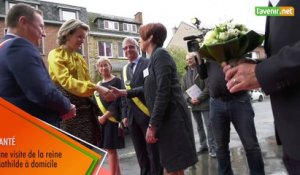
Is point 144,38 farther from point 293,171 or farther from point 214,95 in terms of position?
point 293,171

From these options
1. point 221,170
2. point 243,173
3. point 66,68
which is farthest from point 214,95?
point 66,68

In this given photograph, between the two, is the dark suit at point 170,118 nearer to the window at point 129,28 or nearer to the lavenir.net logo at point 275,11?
the lavenir.net logo at point 275,11

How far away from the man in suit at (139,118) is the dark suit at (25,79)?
5.17 ft

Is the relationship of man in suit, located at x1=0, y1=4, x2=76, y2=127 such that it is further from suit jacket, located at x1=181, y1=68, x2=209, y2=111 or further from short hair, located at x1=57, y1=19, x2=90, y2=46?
suit jacket, located at x1=181, y1=68, x2=209, y2=111

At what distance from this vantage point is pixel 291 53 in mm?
1289

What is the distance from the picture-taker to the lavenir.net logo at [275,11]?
4.50ft

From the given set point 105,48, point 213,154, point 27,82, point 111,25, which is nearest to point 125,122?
point 213,154

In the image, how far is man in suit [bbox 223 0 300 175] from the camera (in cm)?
131

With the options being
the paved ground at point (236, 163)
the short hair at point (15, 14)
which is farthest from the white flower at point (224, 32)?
the paved ground at point (236, 163)

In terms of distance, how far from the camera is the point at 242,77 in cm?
145

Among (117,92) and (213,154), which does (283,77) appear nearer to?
(117,92)

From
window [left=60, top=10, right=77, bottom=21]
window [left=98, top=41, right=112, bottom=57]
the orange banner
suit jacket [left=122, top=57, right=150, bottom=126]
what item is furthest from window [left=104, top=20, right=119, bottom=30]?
the orange banner

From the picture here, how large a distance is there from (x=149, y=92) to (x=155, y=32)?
611mm

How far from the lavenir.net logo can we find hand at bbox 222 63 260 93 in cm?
24
